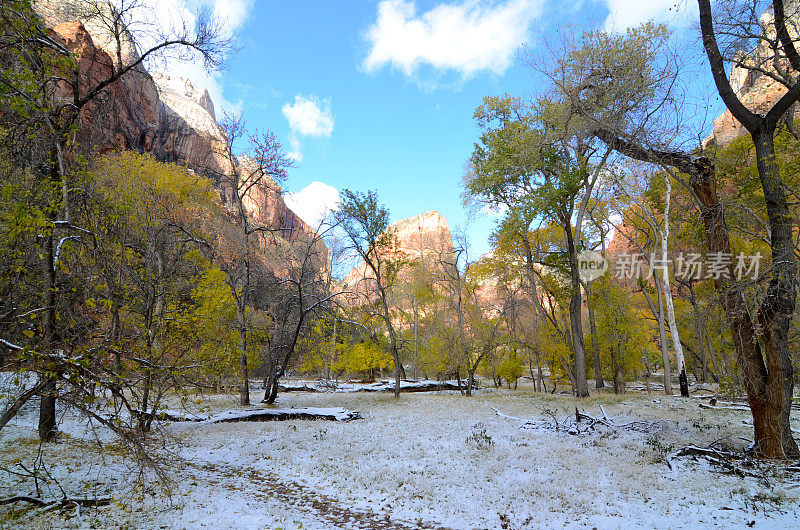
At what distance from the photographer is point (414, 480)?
20.2 feet

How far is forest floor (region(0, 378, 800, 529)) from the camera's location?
4539 millimetres

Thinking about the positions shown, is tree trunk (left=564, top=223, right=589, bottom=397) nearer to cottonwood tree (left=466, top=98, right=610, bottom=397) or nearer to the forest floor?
cottonwood tree (left=466, top=98, right=610, bottom=397)

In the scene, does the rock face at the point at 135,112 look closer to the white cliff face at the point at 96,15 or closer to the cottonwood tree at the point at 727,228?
the white cliff face at the point at 96,15

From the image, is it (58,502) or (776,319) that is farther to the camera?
(776,319)

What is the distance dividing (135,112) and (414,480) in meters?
44.0

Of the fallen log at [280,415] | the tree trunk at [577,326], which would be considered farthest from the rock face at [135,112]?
the tree trunk at [577,326]

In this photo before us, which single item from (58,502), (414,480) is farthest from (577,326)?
(58,502)

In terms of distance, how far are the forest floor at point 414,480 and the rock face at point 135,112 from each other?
17.5 feet

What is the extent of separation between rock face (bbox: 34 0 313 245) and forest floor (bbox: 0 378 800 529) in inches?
210

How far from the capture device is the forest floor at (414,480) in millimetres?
4539

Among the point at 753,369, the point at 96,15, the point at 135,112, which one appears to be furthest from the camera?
the point at 135,112

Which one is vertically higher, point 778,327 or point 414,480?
point 778,327

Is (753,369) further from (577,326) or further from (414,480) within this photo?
(577,326)

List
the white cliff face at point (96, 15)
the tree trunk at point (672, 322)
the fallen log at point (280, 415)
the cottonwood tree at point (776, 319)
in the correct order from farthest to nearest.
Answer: the tree trunk at point (672, 322), the fallen log at point (280, 415), the white cliff face at point (96, 15), the cottonwood tree at point (776, 319)
